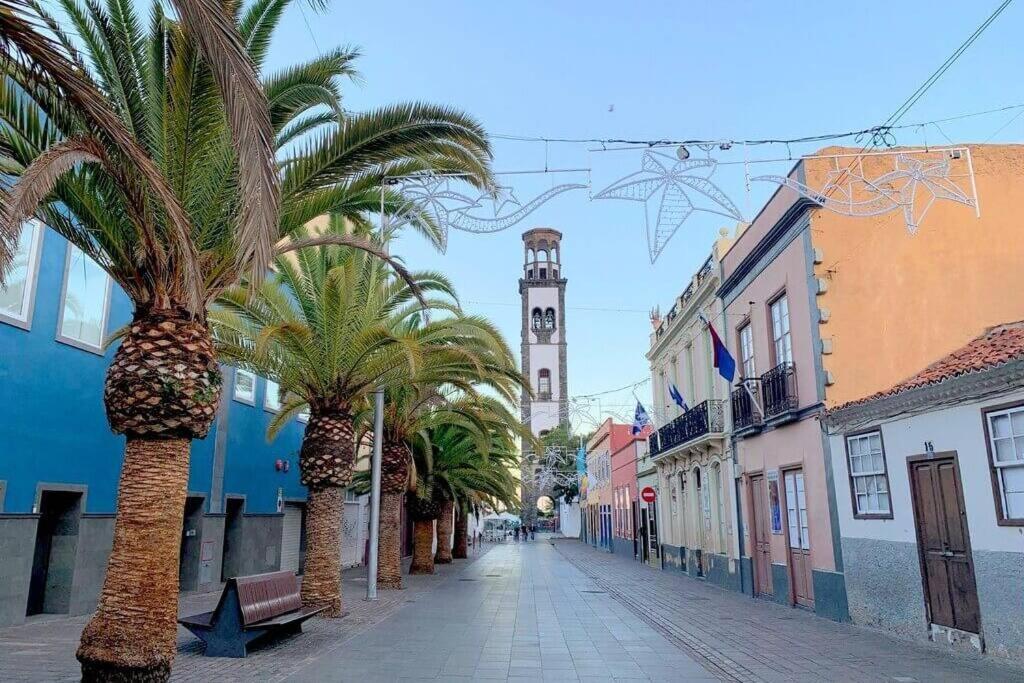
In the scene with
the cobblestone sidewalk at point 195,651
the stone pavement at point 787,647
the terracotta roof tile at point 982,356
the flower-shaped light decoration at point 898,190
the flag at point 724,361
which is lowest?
the stone pavement at point 787,647

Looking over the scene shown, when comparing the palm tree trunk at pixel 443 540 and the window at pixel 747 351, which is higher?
the window at pixel 747 351

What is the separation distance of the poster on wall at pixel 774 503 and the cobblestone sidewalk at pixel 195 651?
26.1 ft

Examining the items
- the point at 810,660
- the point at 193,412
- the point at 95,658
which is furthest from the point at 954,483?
the point at 95,658

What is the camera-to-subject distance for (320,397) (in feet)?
41.2

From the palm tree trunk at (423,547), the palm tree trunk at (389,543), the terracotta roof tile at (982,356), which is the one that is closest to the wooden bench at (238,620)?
the palm tree trunk at (389,543)

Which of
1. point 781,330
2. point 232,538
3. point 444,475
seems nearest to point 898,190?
point 781,330

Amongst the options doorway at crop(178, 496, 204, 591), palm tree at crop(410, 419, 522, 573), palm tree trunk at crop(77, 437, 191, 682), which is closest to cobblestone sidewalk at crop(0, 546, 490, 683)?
palm tree trunk at crop(77, 437, 191, 682)

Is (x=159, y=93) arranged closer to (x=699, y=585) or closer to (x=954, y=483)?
(x=954, y=483)

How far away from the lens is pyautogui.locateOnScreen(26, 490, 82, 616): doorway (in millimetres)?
12000

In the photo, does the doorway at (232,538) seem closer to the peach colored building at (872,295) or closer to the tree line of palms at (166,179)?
the tree line of palms at (166,179)

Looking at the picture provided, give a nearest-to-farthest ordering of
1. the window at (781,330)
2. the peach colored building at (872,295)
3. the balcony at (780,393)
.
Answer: the peach colored building at (872,295) → the balcony at (780,393) → the window at (781,330)

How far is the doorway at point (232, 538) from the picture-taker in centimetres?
1870

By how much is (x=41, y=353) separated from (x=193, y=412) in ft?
21.8

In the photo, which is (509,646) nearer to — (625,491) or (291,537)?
(291,537)
